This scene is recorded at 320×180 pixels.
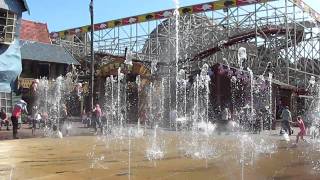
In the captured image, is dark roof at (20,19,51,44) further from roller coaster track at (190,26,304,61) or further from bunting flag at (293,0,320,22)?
bunting flag at (293,0,320,22)

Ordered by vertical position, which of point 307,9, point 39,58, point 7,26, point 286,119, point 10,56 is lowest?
point 286,119

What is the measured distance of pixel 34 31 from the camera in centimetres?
3675

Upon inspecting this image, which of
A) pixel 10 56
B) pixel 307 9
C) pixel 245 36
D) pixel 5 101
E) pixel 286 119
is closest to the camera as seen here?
pixel 286 119

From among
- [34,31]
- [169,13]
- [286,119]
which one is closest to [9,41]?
[34,31]

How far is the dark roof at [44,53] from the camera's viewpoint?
108ft

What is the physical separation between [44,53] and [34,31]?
3.52 m

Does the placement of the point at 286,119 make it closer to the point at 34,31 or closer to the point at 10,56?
the point at 10,56

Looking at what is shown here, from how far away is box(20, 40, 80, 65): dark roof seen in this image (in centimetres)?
3281

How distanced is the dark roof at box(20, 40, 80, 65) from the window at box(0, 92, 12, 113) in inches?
135

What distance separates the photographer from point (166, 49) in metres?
44.3

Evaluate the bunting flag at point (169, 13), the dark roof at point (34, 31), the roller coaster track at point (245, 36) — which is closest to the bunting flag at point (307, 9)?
the bunting flag at point (169, 13)

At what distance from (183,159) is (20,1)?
1940 cm

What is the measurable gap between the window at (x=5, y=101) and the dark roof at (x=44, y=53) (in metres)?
3.44

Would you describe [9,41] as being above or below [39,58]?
above
